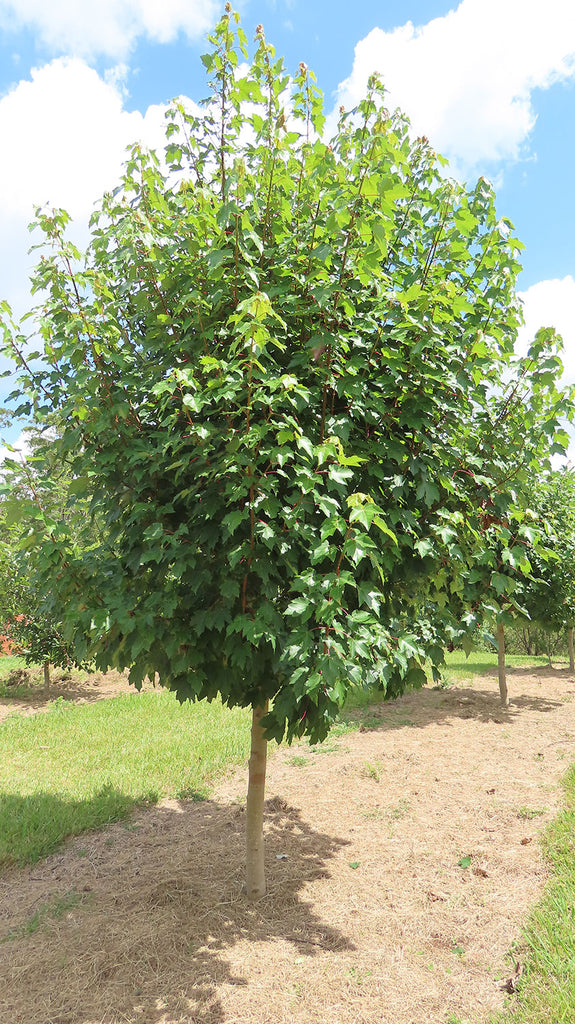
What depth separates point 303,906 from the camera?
471cm

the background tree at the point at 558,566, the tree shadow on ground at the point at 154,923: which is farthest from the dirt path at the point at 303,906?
the background tree at the point at 558,566

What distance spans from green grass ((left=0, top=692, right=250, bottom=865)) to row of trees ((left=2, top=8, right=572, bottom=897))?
12.4ft

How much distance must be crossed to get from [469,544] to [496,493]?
43cm

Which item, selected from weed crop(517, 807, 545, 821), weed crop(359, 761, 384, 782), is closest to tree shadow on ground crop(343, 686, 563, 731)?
weed crop(359, 761, 384, 782)

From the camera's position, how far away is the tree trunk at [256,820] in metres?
4.66

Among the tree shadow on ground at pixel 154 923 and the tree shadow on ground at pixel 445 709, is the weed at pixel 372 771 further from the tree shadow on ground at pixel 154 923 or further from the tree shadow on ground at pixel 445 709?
the tree shadow on ground at pixel 445 709

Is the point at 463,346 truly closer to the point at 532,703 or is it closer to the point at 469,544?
the point at 469,544

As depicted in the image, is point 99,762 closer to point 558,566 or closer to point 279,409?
point 279,409

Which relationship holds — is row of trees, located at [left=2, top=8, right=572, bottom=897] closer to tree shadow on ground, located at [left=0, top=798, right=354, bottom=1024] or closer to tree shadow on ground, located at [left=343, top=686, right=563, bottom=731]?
tree shadow on ground, located at [left=0, top=798, right=354, bottom=1024]

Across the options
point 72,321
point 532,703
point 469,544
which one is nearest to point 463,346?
point 469,544

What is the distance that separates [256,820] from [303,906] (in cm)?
82

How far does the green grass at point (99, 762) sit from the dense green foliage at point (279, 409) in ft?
11.7

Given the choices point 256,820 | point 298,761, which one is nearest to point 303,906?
point 256,820

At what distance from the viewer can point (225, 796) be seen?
7.11 meters
